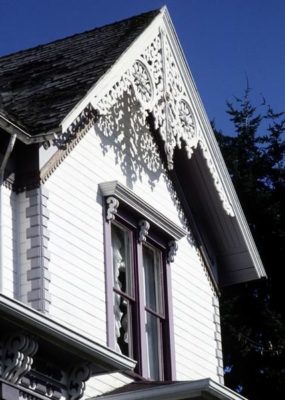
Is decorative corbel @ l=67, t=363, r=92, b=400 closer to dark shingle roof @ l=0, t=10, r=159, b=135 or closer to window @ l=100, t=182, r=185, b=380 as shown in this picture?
window @ l=100, t=182, r=185, b=380

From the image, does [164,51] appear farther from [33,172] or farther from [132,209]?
[33,172]

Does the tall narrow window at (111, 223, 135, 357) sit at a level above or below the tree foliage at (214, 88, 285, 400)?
below

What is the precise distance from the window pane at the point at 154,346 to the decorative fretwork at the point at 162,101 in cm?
206

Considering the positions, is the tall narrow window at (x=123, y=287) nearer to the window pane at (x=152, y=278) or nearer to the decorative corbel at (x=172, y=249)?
the window pane at (x=152, y=278)

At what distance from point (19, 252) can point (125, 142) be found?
10.7 feet

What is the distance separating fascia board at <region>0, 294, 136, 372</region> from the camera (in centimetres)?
1127

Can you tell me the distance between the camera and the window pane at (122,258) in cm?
1634

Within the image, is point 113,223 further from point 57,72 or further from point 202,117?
point 202,117

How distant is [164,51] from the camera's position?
685 inches

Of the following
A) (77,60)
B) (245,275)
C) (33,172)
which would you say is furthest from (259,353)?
(33,172)

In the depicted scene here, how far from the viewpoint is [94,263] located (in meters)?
15.5

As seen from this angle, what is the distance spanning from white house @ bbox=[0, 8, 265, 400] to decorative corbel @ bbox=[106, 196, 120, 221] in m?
0.02

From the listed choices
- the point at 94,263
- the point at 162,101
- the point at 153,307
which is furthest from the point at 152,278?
the point at 162,101

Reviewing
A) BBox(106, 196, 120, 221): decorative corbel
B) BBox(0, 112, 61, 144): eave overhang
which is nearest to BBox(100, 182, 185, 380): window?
BBox(106, 196, 120, 221): decorative corbel
